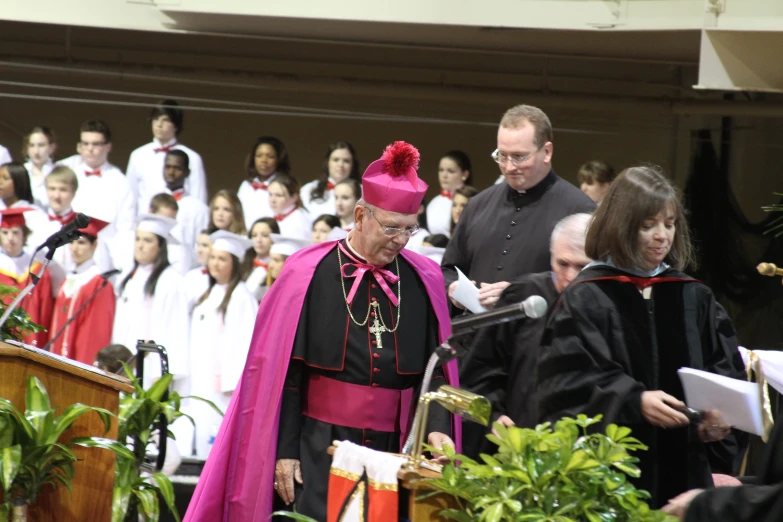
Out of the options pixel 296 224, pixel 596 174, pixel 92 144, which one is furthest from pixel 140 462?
pixel 92 144

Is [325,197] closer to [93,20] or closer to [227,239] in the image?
[227,239]

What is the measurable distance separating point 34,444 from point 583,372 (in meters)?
1.94

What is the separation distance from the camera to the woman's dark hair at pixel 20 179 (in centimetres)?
935

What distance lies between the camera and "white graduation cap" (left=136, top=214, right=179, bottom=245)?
889 cm

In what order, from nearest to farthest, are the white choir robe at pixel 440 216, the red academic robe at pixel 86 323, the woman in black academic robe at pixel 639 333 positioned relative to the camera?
the woman in black academic robe at pixel 639 333 < the red academic robe at pixel 86 323 < the white choir robe at pixel 440 216

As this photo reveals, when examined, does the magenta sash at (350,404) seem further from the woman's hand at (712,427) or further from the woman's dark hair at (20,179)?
the woman's dark hair at (20,179)

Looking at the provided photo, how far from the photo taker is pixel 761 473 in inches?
114

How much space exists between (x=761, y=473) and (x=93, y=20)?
8.22 m

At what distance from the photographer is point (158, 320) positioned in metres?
8.81

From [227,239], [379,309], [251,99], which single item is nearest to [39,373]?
[379,309]

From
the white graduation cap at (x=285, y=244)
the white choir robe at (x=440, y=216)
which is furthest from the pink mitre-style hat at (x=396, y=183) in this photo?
the white choir robe at (x=440, y=216)

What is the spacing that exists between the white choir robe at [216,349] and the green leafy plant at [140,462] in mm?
2816

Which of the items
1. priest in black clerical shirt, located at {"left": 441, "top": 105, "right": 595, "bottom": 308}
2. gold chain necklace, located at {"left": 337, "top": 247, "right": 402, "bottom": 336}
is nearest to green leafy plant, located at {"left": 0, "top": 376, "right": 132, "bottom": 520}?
gold chain necklace, located at {"left": 337, "top": 247, "right": 402, "bottom": 336}

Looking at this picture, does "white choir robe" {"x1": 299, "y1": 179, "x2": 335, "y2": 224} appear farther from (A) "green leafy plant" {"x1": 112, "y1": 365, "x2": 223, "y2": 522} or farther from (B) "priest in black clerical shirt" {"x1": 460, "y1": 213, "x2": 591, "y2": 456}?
(B) "priest in black clerical shirt" {"x1": 460, "y1": 213, "x2": 591, "y2": 456}
